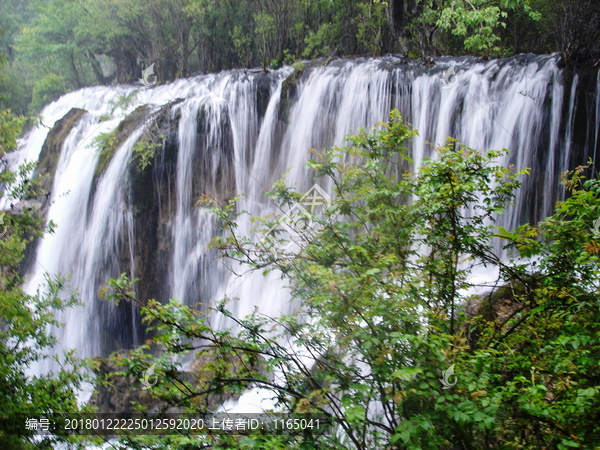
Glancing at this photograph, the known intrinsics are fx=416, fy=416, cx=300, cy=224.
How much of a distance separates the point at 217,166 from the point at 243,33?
4.97 m

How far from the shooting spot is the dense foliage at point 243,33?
7355 millimetres

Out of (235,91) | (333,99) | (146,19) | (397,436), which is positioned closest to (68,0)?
(146,19)

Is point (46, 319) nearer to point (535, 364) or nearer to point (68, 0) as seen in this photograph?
point (535, 364)

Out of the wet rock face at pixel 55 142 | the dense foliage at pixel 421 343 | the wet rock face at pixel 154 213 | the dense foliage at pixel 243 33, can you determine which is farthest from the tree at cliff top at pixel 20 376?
the wet rock face at pixel 55 142

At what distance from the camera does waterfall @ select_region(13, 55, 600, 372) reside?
7336mm

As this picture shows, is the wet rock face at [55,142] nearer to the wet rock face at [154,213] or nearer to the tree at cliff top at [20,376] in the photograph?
the wet rock face at [154,213]

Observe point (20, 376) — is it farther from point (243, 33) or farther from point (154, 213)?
point (243, 33)

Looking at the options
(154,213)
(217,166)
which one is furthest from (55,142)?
(217,166)

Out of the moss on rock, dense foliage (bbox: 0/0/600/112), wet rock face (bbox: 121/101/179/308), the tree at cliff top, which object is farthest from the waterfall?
the tree at cliff top

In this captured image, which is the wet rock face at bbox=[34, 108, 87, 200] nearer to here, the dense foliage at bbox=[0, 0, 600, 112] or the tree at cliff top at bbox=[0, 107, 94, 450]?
the dense foliage at bbox=[0, 0, 600, 112]

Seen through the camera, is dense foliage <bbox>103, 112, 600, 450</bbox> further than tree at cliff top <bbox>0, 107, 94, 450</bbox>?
No

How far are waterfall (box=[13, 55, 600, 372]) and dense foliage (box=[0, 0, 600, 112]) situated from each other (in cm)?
75

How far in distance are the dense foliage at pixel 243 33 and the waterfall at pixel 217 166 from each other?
29.6 inches

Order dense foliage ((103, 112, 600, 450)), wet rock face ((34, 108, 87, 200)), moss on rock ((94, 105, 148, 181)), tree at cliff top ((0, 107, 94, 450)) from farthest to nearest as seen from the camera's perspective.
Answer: wet rock face ((34, 108, 87, 200)) → moss on rock ((94, 105, 148, 181)) → tree at cliff top ((0, 107, 94, 450)) → dense foliage ((103, 112, 600, 450))
